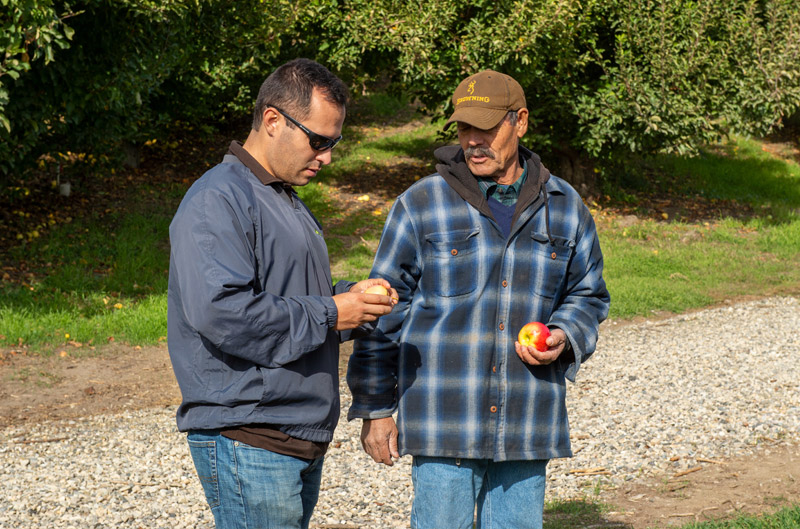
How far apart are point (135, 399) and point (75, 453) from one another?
1.29 metres

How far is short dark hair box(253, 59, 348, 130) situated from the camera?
2604mm

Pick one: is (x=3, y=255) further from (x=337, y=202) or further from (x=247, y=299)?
(x=247, y=299)

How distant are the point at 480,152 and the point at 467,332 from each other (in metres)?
0.67

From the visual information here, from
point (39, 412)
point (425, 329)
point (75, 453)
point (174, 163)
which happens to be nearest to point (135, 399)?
point (39, 412)

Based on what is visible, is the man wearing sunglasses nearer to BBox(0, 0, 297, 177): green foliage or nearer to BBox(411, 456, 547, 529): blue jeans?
BBox(411, 456, 547, 529): blue jeans

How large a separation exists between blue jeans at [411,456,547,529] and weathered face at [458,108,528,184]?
1.05 m

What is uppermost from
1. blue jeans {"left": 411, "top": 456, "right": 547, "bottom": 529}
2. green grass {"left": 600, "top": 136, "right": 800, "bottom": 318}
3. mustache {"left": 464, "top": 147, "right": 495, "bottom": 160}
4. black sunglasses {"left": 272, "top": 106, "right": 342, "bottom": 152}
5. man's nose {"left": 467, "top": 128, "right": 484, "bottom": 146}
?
black sunglasses {"left": 272, "top": 106, "right": 342, "bottom": 152}

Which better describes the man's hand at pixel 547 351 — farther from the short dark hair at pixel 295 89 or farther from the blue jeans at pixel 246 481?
the short dark hair at pixel 295 89

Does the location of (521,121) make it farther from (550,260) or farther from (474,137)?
(550,260)

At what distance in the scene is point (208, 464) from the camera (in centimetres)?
249

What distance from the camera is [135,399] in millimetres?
7109

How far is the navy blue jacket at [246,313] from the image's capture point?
7.61ft

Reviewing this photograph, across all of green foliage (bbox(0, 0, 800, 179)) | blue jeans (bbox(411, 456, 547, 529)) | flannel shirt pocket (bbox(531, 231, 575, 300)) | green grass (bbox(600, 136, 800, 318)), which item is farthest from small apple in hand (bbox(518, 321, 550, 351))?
green foliage (bbox(0, 0, 800, 179))

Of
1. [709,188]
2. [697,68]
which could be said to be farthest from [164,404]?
[709,188]
